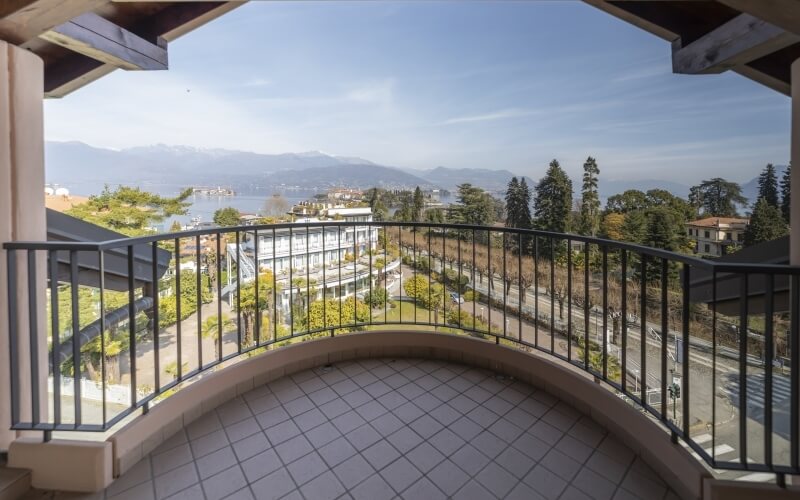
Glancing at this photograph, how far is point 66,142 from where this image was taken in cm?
2909

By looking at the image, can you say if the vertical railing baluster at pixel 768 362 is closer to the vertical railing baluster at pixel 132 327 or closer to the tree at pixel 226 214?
the vertical railing baluster at pixel 132 327

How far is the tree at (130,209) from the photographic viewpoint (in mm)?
17688

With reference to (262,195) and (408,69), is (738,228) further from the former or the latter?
→ (408,69)

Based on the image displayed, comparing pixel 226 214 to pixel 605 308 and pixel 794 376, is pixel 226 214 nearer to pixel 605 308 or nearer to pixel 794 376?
pixel 605 308

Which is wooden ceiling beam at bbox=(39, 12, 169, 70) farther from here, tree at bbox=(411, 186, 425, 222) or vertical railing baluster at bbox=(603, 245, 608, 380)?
tree at bbox=(411, 186, 425, 222)

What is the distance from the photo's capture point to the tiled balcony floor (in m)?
1.54

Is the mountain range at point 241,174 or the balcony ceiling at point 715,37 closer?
the balcony ceiling at point 715,37

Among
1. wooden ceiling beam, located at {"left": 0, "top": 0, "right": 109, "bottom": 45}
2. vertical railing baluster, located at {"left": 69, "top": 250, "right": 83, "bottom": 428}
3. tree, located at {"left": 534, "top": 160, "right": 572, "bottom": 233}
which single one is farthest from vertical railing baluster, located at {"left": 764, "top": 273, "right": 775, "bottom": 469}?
tree, located at {"left": 534, "top": 160, "right": 572, "bottom": 233}

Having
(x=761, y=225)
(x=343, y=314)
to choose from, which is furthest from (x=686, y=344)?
(x=761, y=225)

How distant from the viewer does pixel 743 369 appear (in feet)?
4.45

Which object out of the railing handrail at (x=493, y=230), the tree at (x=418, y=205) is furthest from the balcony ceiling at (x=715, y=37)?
the tree at (x=418, y=205)

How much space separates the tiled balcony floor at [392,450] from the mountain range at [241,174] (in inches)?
→ 512

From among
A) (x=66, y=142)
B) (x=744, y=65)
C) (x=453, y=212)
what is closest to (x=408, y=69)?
(x=453, y=212)

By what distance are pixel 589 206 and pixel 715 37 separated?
14.3 m
